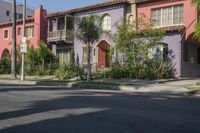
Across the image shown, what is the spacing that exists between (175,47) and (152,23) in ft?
10.6

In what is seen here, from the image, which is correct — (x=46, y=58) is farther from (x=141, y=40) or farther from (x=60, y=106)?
(x=60, y=106)

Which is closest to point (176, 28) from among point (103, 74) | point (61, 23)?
point (103, 74)

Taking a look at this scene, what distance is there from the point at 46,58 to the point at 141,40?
1460cm

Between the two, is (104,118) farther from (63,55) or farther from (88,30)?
(63,55)

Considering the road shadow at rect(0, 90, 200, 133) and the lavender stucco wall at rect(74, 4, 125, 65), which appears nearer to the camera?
the road shadow at rect(0, 90, 200, 133)

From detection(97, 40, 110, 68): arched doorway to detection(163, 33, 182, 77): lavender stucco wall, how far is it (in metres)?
7.80

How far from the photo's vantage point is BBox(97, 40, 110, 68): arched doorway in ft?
127

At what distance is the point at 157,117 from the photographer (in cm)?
1032

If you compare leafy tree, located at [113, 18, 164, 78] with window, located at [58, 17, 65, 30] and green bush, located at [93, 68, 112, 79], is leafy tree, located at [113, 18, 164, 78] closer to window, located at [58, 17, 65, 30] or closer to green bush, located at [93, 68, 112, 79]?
green bush, located at [93, 68, 112, 79]

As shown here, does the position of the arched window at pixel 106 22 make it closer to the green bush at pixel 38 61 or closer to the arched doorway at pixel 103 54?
the arched doorway at pixel 103 54

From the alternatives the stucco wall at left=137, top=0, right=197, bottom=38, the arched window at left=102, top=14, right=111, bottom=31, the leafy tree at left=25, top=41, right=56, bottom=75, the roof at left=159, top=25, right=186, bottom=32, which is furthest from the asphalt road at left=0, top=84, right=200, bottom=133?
the leafy tree at left=25, top=41, right=56, bottom=75

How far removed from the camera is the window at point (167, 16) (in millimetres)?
33125

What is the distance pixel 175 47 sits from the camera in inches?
1260

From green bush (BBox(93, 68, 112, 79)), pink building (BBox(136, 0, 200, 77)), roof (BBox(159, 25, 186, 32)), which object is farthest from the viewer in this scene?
green bush (BBox(93, 68, 112, 79))
